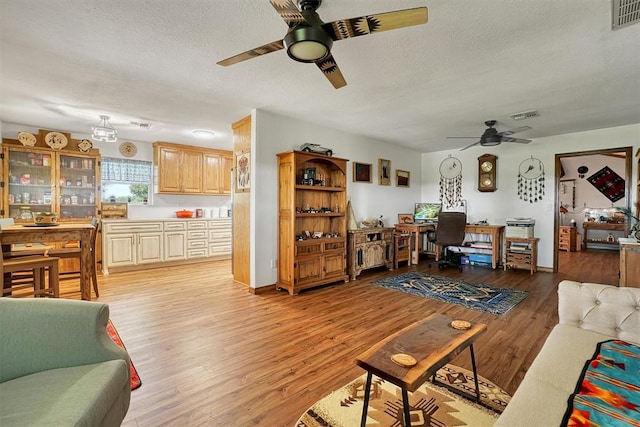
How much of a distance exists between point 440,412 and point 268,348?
1378mm

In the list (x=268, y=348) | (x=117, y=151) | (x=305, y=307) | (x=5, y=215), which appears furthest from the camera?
(x=117, y=151)

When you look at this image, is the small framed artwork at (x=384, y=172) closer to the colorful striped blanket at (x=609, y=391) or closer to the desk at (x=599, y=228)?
the colorful striped blanket at (x=609, y=391)

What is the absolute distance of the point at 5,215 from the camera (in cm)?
460

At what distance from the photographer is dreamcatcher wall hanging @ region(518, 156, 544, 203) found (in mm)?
5523

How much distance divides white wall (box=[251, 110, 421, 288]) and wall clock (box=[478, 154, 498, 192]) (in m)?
2.08

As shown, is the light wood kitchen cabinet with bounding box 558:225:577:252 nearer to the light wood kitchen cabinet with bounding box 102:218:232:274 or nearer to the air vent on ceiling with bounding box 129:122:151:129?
the light wood kitchen cabinet with bounding box 102:218:232:274

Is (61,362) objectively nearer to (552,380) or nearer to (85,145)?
(552,380)

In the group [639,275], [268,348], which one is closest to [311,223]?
[268,348]

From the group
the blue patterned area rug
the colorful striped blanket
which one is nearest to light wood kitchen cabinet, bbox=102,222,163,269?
the blue patterned area rug

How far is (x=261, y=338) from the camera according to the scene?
8.70 feet

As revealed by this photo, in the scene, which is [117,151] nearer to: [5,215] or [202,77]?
[5,215]

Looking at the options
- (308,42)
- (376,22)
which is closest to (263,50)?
(308,42)

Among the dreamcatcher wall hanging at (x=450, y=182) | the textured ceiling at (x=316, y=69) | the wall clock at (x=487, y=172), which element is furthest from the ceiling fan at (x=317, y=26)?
the dreamcatcher wall hanging at (x=450, y=182)

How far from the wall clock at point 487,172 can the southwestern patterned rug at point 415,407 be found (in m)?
5.11
